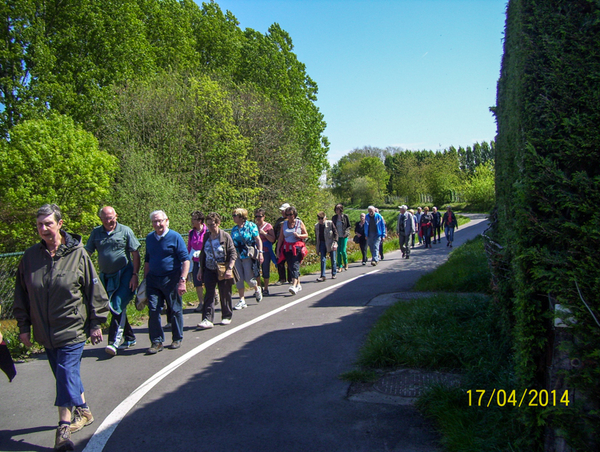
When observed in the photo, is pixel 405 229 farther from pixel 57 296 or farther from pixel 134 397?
pixel 57 296

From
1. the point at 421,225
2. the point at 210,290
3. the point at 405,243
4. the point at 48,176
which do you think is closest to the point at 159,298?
the point at 210,290

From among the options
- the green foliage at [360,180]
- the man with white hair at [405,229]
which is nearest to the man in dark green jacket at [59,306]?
the man with white hair at [405,229]

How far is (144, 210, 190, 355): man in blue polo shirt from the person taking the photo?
666 centimetres

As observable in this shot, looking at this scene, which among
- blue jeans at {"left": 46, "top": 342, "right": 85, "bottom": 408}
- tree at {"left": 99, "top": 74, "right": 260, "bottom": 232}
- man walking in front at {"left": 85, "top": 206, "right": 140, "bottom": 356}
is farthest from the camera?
tree at {"left": 99, "top": 74, "right": 260, "bottom": 232}

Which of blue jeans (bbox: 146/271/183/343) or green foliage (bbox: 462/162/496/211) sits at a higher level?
green foliage (bbox: 462/162/496/211)

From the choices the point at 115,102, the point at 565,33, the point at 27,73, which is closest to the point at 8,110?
the point at 27,73

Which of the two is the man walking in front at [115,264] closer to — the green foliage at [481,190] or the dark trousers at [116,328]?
the dark trousers at [116,328]

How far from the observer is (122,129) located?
21.2m

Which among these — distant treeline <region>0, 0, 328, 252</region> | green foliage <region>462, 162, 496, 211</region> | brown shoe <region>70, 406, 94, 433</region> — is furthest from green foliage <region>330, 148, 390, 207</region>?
brown shoe <region>70, 406, 94, 433</region>

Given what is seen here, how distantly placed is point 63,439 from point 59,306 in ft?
3.71

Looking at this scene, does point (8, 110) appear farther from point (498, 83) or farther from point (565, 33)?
point (565, 33)

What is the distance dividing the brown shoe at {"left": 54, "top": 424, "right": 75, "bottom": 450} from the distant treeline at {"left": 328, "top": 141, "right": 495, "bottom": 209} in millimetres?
46521

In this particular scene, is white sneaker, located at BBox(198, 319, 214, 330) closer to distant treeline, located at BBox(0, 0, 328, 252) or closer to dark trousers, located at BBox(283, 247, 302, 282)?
dark trousers, located at BBox(283, 247, 302, 282)

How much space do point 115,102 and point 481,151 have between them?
13782 cm
